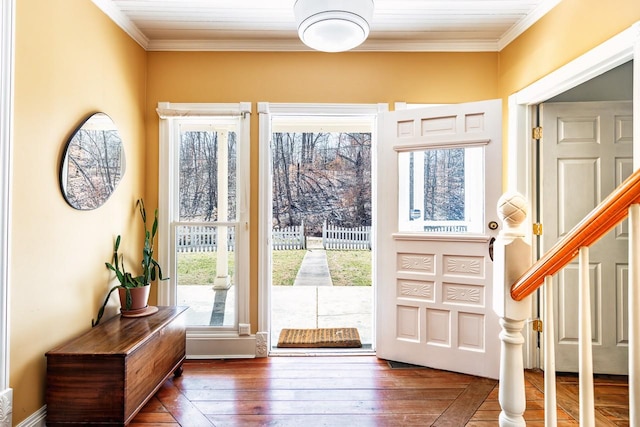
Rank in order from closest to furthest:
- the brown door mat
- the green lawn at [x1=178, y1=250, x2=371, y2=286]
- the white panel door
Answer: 1. the white panel door
2. the brown door mat
3. the green lawn at [x1=178, y1=250, x2=371, y2=286]

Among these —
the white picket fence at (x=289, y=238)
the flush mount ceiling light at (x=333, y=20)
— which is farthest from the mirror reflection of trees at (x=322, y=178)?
the flush mount ceiling light at (x=333, y=20)

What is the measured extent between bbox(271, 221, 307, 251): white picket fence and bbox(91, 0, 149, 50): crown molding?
5.39 m

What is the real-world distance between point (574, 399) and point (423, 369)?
3.18 feet

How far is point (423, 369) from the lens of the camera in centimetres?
262

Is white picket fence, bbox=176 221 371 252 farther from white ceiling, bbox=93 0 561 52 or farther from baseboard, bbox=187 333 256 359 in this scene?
white ceiling, bbox=93 0 561 52

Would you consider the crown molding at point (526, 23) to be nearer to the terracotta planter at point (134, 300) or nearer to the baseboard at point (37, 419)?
the terracotta planter at point (134, 300)

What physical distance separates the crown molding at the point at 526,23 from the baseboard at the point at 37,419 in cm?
397

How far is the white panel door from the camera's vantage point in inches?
98.1

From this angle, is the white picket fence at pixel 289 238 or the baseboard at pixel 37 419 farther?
the white picket fence at pixel 289 238

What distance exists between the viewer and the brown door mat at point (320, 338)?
3.06m

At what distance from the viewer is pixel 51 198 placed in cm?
186

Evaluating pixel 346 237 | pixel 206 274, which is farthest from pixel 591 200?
pixel 346 237

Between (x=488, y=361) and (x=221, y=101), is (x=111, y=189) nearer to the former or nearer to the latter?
(x=221, y=101)

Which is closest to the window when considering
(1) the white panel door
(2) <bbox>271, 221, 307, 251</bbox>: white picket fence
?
(1) the white panel door
